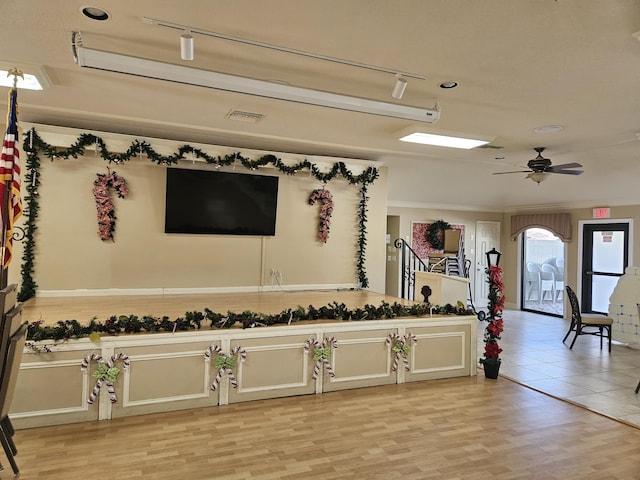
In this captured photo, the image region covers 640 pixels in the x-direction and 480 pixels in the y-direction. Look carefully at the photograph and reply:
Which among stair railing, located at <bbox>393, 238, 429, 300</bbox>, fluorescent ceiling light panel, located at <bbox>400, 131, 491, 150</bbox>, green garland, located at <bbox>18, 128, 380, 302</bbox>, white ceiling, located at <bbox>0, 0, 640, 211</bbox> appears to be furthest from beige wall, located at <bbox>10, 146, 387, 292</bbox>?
stair railing, located at <bbox>393, 238, 429, 300</bbox>

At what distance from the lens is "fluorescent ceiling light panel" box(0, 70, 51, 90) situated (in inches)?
145

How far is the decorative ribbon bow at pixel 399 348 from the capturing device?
4.86 metres

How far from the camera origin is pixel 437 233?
10047 mm

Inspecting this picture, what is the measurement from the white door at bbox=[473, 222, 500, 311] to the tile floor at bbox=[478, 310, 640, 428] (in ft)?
7.49

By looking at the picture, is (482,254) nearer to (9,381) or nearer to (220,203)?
(220,203)

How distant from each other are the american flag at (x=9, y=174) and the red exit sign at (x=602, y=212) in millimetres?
9684

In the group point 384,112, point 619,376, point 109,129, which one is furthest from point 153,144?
point 619,376

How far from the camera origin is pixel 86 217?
18.4ft

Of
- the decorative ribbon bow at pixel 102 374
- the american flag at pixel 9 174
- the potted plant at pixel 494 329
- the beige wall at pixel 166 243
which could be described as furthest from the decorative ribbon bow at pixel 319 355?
Answer: the american flag at pixel 9 174

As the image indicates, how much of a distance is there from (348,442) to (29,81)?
13.2 feet

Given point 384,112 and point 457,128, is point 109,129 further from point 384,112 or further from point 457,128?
point 457,128

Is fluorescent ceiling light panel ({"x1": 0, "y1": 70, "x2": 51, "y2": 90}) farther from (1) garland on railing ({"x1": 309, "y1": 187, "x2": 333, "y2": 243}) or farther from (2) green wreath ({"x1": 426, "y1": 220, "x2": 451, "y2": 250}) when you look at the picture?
(2) green wreath ({"x1": 426, "y1": 220, "x2": 451, "y2": 250})

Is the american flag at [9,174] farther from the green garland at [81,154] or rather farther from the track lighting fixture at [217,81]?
the green garland at [81,154]

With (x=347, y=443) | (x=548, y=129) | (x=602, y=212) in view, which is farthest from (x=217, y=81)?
(x=602, y=212)
